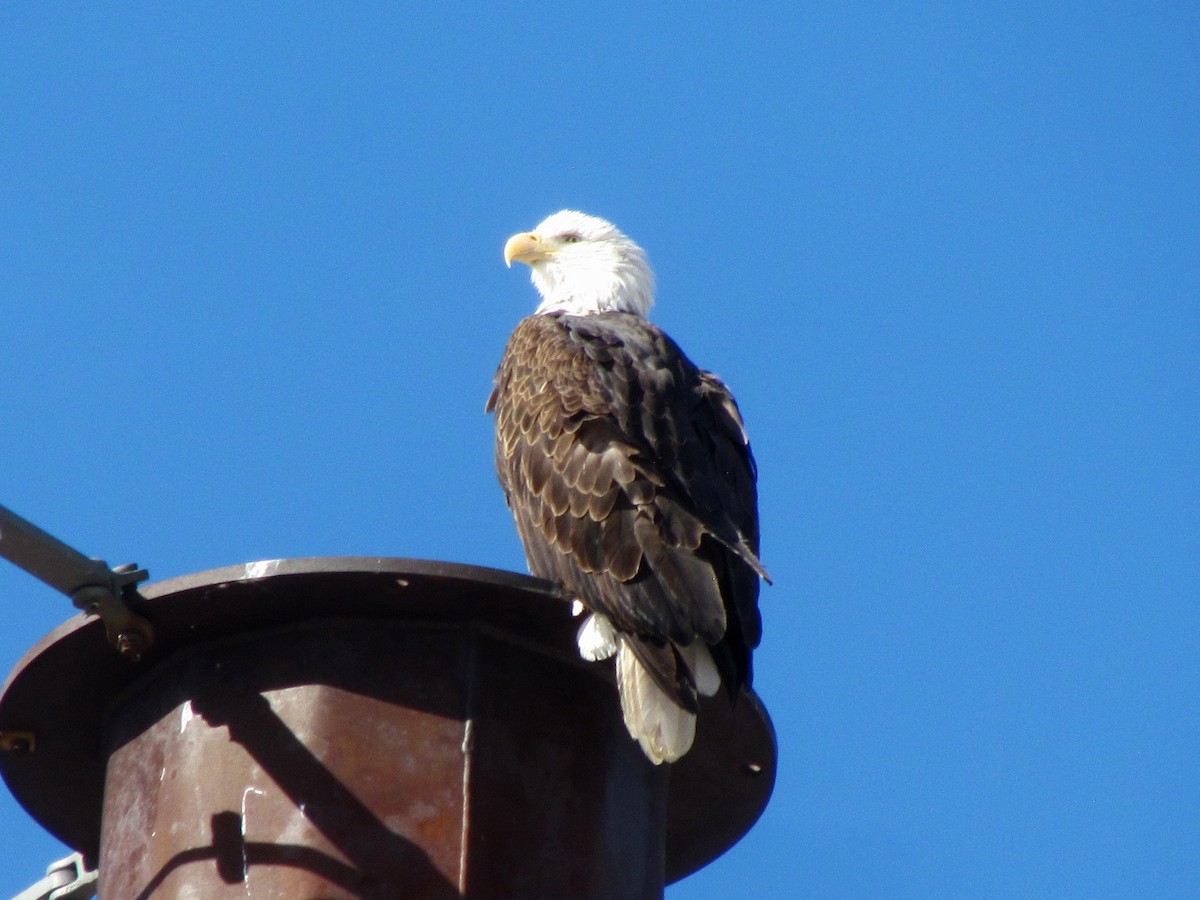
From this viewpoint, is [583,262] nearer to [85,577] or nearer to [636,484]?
[636,484]

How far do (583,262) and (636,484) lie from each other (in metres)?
3.42

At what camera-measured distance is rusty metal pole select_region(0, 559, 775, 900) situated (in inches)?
164

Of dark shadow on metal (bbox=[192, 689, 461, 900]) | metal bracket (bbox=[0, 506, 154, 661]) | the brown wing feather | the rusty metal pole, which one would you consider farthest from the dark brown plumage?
metal bracket (bbox=[0, 506, 154, 661])

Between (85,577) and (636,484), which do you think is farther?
(636,484)

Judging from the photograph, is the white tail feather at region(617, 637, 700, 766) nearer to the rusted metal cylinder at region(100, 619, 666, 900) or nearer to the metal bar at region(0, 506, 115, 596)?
the rusted metal cylinder at region(100, 619, 666, 900)

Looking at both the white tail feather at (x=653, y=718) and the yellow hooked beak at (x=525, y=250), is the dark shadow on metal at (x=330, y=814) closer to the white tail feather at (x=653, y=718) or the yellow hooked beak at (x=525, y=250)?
the white tail feather at (x=653, y=718)

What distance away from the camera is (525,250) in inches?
350

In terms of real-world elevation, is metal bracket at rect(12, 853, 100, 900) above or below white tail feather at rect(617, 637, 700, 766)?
below

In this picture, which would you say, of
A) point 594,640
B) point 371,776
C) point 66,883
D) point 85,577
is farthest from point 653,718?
point 66,883

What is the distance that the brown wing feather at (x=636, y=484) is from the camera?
5.05m

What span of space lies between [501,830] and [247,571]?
865 millimetres

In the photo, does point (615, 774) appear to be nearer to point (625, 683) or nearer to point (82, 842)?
point (625, 683)

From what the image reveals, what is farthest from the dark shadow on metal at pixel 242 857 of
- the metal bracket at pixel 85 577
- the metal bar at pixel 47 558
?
the metal bar at pixel 47 558

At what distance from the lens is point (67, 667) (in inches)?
185
